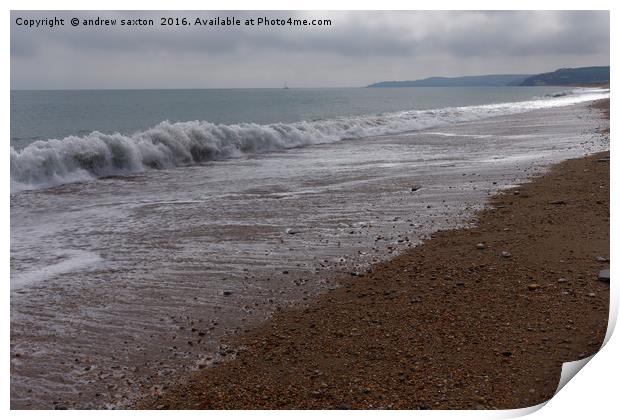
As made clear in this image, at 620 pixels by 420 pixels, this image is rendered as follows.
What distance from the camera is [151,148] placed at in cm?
1058

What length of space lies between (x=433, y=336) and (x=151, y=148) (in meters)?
8.38

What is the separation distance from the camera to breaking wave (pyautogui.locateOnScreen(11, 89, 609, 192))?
27.0ft

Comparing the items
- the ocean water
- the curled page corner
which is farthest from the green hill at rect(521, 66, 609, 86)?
the curled page corner

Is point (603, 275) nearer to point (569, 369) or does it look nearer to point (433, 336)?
point (569, 369)

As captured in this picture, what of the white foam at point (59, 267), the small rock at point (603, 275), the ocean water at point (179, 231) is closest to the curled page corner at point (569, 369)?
the small rock at point (603, 275)

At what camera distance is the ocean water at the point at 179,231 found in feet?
10.7

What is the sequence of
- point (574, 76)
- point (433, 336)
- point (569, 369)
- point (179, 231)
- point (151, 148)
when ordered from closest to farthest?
point (569, 369)
point (433, 336)
point (179, 231)
point (574, 76)
point (151, 148)

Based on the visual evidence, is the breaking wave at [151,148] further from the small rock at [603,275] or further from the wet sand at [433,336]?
the wet sand at [433,336]

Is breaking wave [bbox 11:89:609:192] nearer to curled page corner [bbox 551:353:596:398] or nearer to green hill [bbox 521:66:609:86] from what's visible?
green hill [bbox 521:66:609:86]

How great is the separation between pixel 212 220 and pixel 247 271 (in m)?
1.67

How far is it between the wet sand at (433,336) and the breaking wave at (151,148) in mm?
4088

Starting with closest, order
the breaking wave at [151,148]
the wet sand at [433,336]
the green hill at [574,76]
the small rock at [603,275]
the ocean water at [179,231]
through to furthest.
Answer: the wet sand at [433,336], the ocean water at [179,231], the small rock at [603,275], the green hill at [574,76], the breaking wave at [151,148]

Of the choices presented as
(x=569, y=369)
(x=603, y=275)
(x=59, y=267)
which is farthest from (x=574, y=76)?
(x=59, y=267)

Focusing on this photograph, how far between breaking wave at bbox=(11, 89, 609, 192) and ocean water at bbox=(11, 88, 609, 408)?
0.04 m
